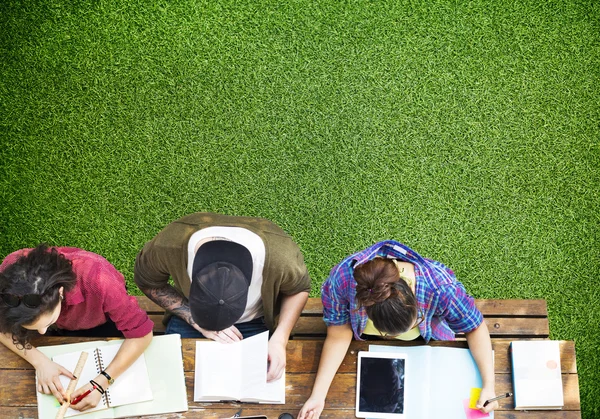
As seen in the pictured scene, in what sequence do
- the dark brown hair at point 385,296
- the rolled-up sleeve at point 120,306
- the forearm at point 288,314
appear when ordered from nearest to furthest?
the dark brown hair at point 385,296
the rolled-up sleeve at point 120,306
the forearm at point 288,314

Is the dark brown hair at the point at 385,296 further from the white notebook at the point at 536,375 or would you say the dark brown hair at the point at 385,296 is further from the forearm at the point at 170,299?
the forearm at the point at 170,299

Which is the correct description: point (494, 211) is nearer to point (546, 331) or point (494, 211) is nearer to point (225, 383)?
point (546, 331)

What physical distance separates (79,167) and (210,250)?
6.40 ft

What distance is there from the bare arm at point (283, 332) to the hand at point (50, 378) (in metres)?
0.93

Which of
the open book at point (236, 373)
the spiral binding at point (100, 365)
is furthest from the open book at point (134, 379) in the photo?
the open book at point (236, 373)

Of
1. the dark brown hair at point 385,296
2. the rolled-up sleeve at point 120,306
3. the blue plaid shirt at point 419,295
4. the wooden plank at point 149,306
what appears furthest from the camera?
the wooden plank at point 149,306

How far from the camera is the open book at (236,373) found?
269cm

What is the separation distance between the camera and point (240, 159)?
3.92m

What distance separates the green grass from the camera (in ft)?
12.5

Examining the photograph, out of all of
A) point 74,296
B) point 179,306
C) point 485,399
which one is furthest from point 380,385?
point 74,296

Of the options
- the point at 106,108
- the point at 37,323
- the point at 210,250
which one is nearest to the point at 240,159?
the point at 106,108

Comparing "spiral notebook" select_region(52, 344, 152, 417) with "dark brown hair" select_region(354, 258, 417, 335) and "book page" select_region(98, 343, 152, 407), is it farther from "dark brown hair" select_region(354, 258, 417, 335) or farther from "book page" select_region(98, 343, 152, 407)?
"dark brown hair" select_region(354, 258, 417, 335)

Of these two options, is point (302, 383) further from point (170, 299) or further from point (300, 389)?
point (170, 299)

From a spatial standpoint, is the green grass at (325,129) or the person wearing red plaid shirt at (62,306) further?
the green grass at (325,129)
